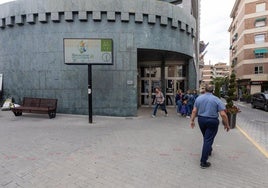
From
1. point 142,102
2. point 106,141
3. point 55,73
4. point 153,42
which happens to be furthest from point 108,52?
point 142,102

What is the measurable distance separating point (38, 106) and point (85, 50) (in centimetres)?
428

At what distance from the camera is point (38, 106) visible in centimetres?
1081

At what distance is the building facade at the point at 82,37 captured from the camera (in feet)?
35.2

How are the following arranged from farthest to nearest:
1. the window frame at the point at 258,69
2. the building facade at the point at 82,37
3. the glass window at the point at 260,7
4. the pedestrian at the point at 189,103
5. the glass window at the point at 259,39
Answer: the window frame at the point at 258,69 < the glass window at the point at 259,39 < the glass window at the point at 260,7 < the pedestrian at the point at 189,103 < the building facade at the point at 82,37

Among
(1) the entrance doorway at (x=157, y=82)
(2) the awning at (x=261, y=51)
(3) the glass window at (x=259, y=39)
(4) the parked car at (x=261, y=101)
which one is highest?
(3) the glass window at (x=259, y=39)

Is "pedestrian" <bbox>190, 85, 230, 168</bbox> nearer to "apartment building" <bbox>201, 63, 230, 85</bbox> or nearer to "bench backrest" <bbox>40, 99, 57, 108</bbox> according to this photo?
"bench backrest" <bbox>40, 99, 57, 108</bbox>

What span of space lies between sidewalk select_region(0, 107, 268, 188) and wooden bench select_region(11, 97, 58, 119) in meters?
2.58

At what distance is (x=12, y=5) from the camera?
11.8m

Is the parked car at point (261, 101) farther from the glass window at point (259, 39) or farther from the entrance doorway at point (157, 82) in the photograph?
the glass window at point (259, 39)

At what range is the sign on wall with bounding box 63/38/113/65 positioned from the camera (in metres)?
9.13

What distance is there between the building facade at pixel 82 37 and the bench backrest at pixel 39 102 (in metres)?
0.61

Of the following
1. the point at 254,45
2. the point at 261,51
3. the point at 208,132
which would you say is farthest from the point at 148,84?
the point at 254,45

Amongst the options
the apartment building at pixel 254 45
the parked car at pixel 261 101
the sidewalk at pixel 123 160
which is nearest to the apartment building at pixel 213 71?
the apartment building at pixel 254 45

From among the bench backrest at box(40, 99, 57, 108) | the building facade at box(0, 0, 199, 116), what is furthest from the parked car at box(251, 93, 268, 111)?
the bench backrest at box(40, 99, 57, 108)
